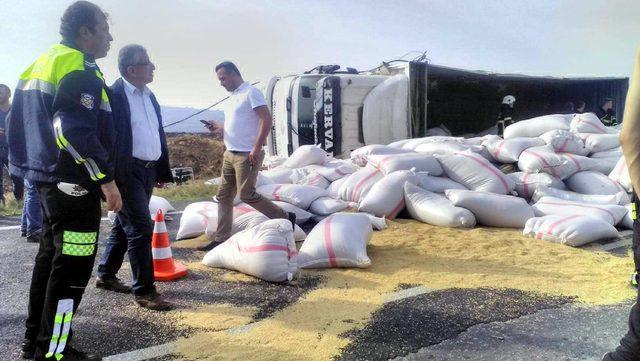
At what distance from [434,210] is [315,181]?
5.99 ft

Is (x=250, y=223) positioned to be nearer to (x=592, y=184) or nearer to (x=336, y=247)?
(x=336, y=247)

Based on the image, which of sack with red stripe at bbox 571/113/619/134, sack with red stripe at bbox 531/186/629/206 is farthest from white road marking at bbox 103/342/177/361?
sack with red stripe at bbox 571/113/619/134

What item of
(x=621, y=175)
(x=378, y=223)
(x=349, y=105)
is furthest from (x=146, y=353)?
(x=349, y=105)

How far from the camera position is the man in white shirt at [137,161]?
2.62m

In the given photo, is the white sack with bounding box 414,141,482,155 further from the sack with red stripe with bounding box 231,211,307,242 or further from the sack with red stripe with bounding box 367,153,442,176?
the sack with red stripe with bounding box 231,211,307,242

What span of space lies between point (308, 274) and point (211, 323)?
2.96ft

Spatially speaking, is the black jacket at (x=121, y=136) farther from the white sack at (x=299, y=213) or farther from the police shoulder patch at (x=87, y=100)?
the white sack at (x=299, y=213)

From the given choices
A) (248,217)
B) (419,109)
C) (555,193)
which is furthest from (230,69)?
(419,109)

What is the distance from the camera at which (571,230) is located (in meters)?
3.83

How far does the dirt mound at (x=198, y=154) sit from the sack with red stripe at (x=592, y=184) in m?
8.91

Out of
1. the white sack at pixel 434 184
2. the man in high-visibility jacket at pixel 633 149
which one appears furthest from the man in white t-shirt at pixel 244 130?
the man in high-visibility jacket at pixel 633 149

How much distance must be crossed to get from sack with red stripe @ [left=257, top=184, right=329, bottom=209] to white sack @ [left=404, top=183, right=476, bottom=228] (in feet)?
3.20

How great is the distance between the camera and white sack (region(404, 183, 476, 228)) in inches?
174

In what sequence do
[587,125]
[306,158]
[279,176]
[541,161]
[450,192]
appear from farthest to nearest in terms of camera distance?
[306,158]
[587,125]
[279,176]
[541,161]
[450,192]
